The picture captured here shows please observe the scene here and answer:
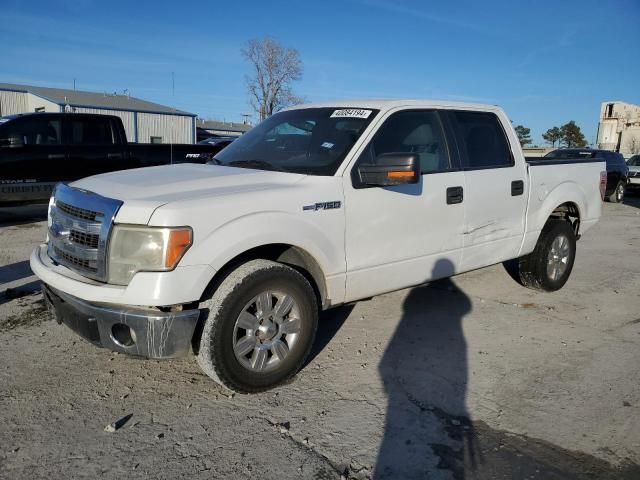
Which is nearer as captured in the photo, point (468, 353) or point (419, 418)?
point (419, 418)

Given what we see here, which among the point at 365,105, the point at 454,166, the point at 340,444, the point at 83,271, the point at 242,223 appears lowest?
the point at 340,444

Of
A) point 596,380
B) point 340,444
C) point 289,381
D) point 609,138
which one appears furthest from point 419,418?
point 609,138

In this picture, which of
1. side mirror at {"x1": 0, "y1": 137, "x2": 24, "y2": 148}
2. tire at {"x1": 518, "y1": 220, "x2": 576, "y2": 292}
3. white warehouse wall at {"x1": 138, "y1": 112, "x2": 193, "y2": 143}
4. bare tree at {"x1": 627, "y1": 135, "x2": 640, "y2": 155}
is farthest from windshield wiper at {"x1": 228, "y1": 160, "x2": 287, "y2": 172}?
bare tree at {"x1": 627, "y1": 135, "x2": 640, "y2": 155}

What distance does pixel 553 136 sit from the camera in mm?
64562

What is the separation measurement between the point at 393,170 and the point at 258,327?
4.48 feet

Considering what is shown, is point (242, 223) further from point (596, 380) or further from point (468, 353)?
point (596, 380)

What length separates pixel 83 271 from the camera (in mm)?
3113

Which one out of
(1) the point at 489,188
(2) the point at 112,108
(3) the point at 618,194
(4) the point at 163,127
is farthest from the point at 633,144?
(1) the point at 489,188

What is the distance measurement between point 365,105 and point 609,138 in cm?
4876

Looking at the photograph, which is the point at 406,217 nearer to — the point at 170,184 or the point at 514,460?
the point at 170,184

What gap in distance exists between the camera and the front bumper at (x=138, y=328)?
2.86 meters

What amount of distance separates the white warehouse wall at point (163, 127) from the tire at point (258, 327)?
1440 inches

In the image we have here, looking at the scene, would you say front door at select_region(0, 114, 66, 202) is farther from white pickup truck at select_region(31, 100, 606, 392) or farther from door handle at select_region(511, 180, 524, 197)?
door handle at select_region(511, 180, 524, 197)

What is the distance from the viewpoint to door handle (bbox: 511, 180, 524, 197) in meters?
4.88
